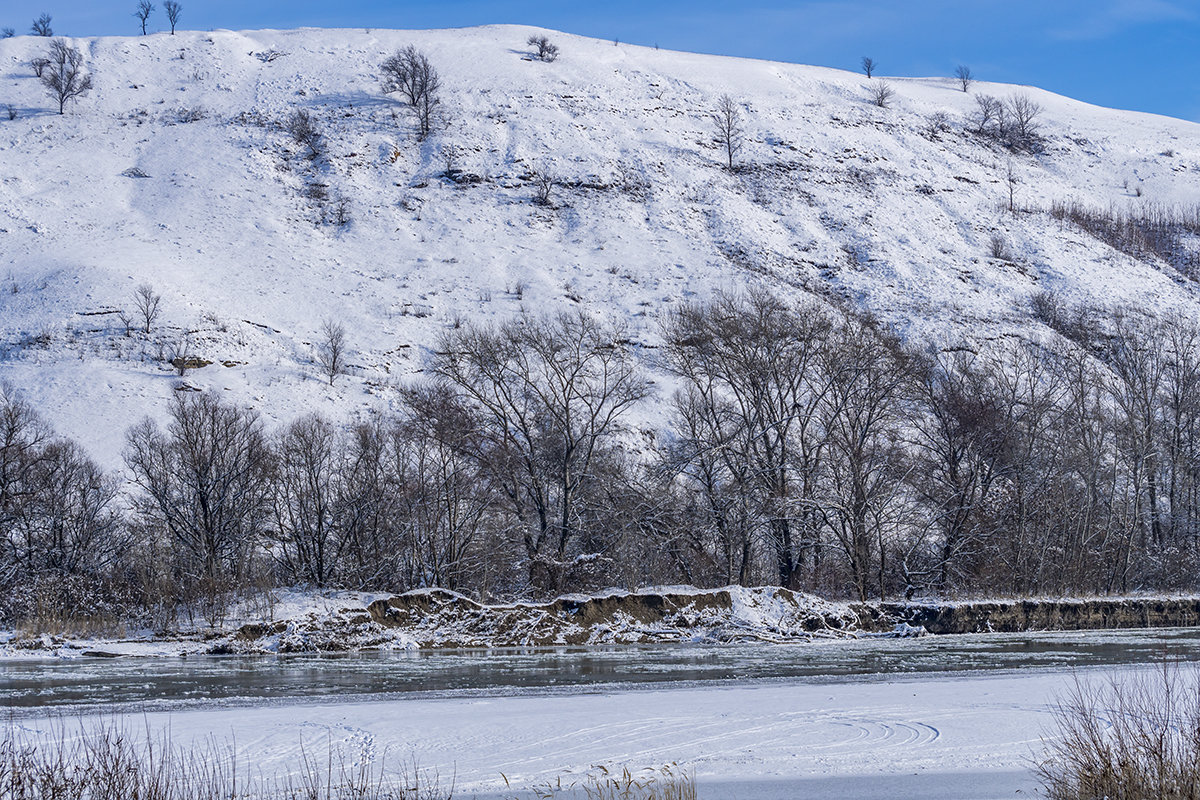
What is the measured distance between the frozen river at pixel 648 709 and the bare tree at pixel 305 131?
6349 cm

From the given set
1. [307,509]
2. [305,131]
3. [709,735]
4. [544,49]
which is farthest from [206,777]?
[544,49]

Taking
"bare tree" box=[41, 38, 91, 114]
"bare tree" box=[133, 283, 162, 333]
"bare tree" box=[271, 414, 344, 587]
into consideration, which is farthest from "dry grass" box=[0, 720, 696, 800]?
"bare tree" box=[41, 38, 91, 114]

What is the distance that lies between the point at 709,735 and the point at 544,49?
9838cm

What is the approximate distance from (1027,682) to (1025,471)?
70.9 ft

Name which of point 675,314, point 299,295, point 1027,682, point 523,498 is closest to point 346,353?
Result: point 299,295

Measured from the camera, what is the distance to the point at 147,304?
50219 mm

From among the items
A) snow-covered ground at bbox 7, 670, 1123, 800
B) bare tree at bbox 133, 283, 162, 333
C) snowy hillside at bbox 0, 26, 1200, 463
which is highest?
snowy hillside at bbox 0, 26, 1200, 463

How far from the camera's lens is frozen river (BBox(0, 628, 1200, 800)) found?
392 inches

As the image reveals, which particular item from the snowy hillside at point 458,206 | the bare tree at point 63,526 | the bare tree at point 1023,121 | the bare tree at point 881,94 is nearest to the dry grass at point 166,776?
the bare tree at point 63,526

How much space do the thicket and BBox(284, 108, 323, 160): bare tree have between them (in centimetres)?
4694

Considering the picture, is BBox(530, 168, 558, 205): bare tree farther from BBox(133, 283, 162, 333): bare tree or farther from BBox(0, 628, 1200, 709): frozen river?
BBox(0, 628, 1200, 709): frozen river

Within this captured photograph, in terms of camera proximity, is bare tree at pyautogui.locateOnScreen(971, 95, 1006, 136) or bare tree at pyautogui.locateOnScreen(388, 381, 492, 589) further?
bare tree at pyautogui.locateOnScreen(971, 95, 1006, 136)

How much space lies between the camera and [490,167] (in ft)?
256

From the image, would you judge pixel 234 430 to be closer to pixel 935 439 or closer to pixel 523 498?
pixel 523 498
